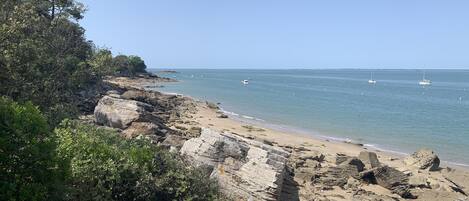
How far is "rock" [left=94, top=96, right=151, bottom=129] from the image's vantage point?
24469 mm

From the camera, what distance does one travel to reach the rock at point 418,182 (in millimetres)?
21875

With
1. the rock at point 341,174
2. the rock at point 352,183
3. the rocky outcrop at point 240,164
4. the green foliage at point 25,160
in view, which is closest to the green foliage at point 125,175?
the green foliage at point 25,160

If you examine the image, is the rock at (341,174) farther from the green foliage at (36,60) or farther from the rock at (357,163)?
the green foliage at (36,60)

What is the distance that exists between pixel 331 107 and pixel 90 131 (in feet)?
183

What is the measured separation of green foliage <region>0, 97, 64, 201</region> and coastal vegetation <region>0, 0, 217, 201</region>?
1cm

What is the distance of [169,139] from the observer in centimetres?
2034

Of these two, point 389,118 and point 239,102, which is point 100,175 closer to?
point 389,118

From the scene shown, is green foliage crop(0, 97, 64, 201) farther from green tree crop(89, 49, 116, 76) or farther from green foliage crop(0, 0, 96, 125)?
green tree crop(89, 49, 116, 76)

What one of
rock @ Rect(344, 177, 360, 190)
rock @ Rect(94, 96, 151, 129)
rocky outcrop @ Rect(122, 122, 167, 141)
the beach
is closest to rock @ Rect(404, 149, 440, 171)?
the beach

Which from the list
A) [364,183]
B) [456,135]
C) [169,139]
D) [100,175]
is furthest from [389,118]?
[100,175]

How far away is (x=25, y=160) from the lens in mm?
7074

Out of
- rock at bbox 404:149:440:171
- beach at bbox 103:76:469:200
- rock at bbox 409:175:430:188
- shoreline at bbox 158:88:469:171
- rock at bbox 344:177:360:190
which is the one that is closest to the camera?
beach at bbox 103:76:469:200

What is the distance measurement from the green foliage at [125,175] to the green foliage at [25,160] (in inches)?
48.2

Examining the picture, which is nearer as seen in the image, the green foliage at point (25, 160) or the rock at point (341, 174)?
the green foliage at point (25, 160)
